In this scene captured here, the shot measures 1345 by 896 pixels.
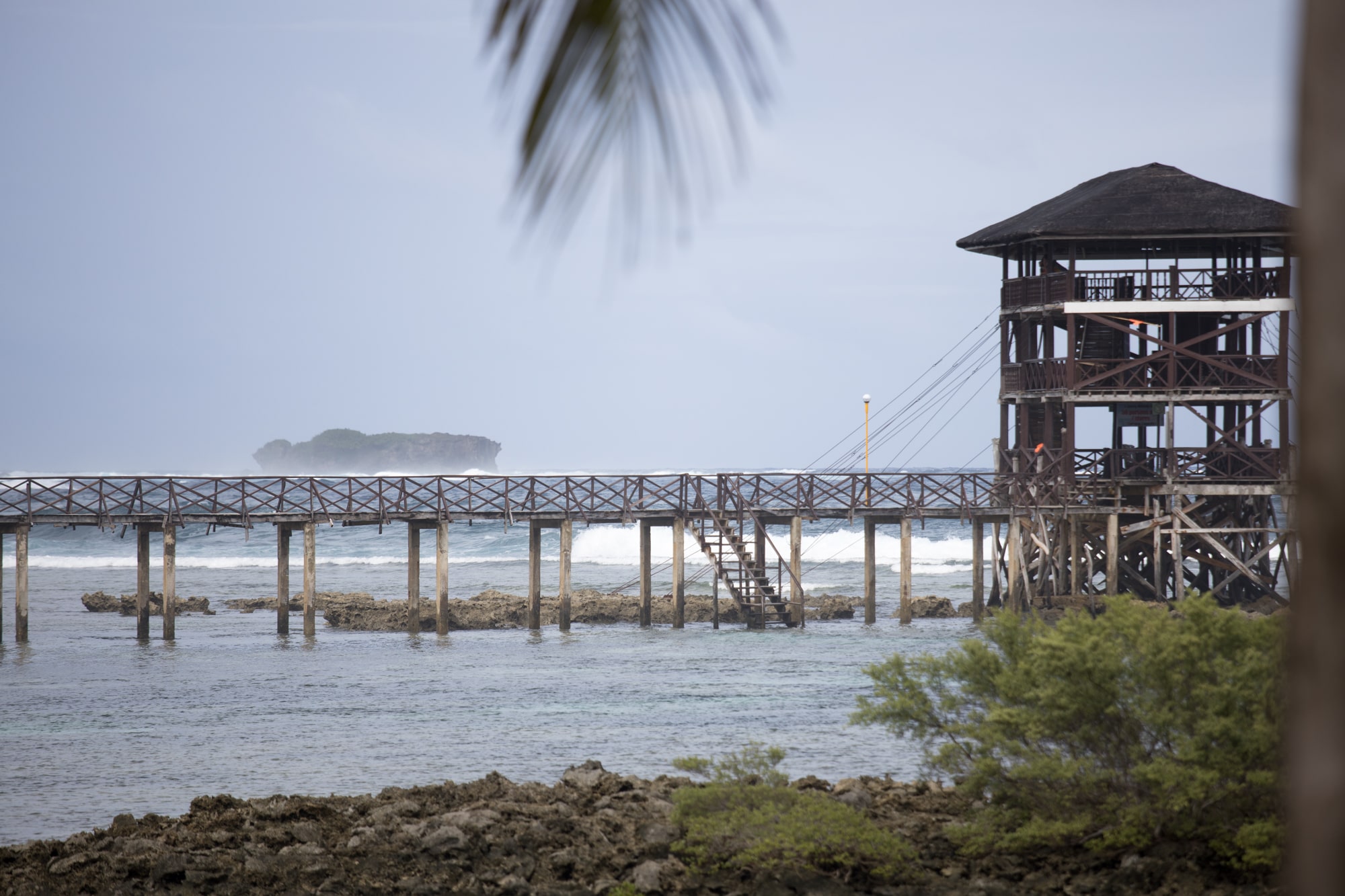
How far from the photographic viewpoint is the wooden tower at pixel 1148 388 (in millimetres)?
32906

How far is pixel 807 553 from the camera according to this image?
235 feet

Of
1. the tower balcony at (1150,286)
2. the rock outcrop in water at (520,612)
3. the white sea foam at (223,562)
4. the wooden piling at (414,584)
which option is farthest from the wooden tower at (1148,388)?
the white sea foam at (223,562)

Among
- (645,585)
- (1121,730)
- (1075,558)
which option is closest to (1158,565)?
(1075,558)

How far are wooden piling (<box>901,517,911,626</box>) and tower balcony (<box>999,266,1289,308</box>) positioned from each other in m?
7.00

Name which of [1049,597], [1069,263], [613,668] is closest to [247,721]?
[613,668]

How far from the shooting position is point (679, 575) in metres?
37.4

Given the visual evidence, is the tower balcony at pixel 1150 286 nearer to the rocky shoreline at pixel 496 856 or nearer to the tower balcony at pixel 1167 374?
the tower balcony at pixel 1167 374

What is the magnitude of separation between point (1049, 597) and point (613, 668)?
11991 millimetres

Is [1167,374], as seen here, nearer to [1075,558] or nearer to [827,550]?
[1075,558]

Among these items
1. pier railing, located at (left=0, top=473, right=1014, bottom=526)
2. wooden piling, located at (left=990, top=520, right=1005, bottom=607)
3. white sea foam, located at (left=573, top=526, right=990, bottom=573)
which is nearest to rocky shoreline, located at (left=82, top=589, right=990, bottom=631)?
wooden piling, located at (left=990, top=520, right=1005, bottom=607)

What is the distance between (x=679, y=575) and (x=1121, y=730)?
2644 centimetres

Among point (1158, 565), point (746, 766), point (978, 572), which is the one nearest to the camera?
point (746, 766)

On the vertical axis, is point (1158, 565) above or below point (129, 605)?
above

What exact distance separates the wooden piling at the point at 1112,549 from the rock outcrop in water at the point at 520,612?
10.1 metres
